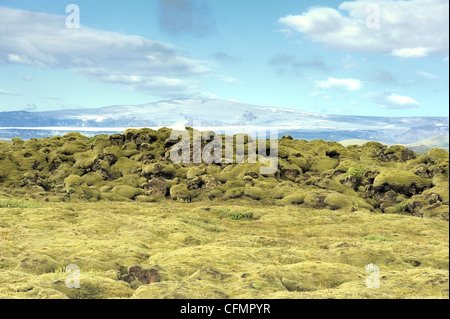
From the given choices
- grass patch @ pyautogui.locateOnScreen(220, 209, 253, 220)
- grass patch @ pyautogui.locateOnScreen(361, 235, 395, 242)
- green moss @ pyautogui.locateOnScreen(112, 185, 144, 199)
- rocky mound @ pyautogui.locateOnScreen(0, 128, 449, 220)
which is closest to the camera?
grass patch @ pyautogui.locateOnScreen(361, 235, 395, 242)

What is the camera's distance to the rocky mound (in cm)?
5291

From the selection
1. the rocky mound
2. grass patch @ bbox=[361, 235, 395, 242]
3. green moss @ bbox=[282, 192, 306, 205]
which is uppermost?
the rocky mound

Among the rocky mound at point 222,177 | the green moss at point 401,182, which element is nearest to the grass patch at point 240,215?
the rocky mound at point 222,177

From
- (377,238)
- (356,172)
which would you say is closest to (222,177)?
(356,172)

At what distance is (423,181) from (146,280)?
4705 cm

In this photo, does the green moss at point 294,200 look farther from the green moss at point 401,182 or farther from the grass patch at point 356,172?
the grass patch at point 356,172

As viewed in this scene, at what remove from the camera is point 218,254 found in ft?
76.9

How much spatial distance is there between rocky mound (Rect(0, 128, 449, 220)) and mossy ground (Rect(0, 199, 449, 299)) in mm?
6778

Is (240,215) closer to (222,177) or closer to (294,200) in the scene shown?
(294,200)

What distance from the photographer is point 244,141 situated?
234 feet

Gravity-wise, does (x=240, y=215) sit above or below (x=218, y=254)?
below

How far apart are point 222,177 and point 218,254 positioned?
35.6 m

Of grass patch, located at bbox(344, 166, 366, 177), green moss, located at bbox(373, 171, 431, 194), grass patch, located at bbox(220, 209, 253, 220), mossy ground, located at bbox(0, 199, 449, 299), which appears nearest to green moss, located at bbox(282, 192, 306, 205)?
mossy ground, located at bbox(0, 199, 449, 299)

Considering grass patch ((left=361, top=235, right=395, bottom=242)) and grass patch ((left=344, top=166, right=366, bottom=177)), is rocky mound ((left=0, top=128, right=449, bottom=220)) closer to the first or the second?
grass patch ((left=344, top=166, right=366, bottom=177))
